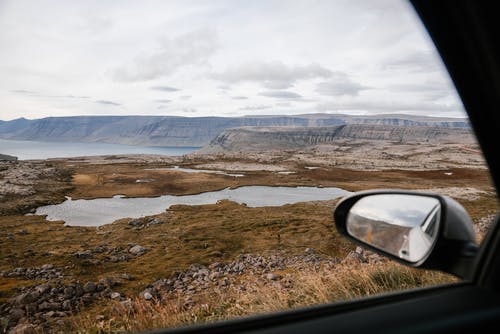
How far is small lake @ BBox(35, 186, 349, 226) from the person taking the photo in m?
31.4

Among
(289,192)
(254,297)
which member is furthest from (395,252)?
(289,192)

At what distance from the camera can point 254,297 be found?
5211 mm

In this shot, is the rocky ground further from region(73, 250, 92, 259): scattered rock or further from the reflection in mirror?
the reflection in mirror

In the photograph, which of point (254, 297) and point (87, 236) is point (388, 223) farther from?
point (87, 236)

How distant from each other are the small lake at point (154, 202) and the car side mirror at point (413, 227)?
96.7ft

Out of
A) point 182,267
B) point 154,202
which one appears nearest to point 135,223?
point 182,267

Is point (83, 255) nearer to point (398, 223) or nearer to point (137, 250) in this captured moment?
point (137, 250)

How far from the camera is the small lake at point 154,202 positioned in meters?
31.4

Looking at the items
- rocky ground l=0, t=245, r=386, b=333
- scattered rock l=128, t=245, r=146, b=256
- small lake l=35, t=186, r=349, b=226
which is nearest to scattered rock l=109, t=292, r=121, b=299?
rocky ground l=0, t=245, r=386, b=333

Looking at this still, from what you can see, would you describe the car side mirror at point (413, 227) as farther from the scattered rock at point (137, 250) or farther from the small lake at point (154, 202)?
the small lake at point (154, 202)

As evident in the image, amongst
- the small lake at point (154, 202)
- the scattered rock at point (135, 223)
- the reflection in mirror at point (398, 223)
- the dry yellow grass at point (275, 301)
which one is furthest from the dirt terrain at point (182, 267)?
the small lake at point (154, 202)

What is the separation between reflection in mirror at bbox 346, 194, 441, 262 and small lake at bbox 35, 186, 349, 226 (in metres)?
29.5

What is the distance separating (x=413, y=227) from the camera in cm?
206

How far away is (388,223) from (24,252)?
71.8 ft
